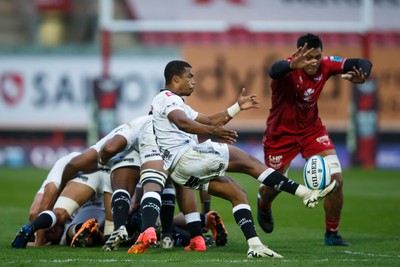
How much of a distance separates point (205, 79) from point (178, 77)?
14.9 metres

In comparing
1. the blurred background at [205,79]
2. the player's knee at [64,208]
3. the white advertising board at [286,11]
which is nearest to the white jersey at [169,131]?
the player's knee at [64,208]

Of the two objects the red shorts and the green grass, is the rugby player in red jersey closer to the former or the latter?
the red shorts

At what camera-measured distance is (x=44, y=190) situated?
32.9 feet

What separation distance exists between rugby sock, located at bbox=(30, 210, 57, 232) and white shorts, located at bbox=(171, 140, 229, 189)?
134cm

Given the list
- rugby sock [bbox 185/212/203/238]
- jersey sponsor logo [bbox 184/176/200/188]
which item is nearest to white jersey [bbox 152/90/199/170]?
jersey sponsor logo [bbox 184/176/200/188]

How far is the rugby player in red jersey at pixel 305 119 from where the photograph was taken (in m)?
10.0

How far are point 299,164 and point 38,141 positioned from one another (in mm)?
6860

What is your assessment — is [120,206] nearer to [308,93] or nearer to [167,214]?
[167,214]

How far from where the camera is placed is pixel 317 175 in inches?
353

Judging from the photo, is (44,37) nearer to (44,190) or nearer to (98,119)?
(98,119)

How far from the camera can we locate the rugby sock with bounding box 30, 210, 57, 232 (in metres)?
9.31

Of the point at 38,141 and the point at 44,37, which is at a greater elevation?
the point at 44,37

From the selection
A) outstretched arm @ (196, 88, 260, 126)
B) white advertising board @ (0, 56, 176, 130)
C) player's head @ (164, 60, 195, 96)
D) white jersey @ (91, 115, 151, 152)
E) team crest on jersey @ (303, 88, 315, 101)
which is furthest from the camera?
white advertising board @ (0, 56, 176, 130)

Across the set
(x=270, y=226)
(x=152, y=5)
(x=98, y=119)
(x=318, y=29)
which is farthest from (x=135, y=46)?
(x=270, y=226)
